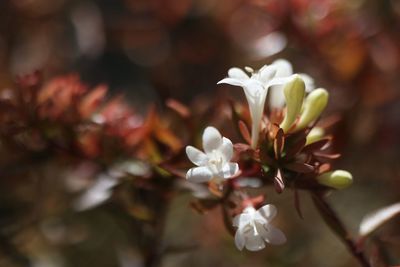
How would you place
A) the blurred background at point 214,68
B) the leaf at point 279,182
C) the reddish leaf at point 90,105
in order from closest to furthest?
the leaf at point 279,182
the reddish leaf at point 90,105
the blurred background at point 214,68

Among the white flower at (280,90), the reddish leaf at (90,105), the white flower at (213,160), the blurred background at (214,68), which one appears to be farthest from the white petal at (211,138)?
the blurred background at (214,68)

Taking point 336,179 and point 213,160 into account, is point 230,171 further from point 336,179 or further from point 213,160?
point 336,179

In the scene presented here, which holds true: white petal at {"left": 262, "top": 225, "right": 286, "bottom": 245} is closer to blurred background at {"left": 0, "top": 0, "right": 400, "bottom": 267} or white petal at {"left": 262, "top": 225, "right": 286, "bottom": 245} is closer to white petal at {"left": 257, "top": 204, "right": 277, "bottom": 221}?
white petal at {"left": 257, "top": 204, "right": 277, "bottom": 221}

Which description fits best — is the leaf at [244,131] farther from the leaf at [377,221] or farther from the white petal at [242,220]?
the leaf at [377,221]

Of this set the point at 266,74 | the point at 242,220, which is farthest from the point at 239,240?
the point at 266,74

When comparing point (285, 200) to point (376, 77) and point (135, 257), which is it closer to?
point (376, 77)
